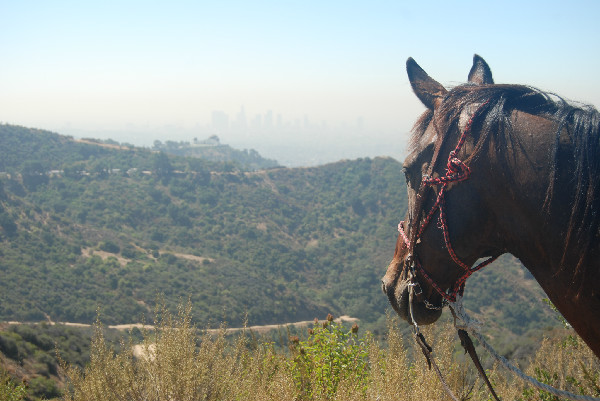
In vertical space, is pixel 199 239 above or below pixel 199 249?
above

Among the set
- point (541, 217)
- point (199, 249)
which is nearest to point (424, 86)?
point (541, 217)

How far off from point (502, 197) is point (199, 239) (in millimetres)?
45592

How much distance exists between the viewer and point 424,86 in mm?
1765

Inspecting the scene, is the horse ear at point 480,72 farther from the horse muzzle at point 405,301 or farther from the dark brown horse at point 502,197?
the horse muzzle at point 405,301

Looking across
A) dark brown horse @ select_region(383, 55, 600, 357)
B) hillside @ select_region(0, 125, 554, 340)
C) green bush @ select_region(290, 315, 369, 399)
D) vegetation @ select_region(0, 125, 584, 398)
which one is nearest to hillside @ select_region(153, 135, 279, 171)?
hillside @ select_region(0, 125, 554, 340)

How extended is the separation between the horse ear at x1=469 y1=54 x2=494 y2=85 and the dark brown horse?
0.21 metres

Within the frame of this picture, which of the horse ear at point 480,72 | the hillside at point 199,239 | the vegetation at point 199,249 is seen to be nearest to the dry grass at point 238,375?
the vegetation at point 199,249

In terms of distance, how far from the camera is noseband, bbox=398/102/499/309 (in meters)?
1.47

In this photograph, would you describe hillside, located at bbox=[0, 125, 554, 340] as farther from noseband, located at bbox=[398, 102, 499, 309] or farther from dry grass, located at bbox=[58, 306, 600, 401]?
noseband, located at bbox=[398, 102, 499, 309]

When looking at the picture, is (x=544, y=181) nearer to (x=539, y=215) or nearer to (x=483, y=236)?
(x=539, y=215)

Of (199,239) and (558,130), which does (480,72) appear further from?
(199,239)

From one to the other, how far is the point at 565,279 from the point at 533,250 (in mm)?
120

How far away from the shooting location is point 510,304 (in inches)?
1086

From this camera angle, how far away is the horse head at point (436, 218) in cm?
148
